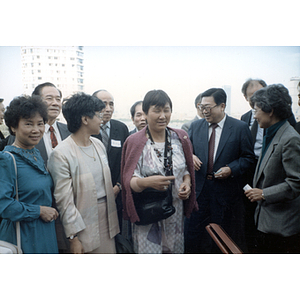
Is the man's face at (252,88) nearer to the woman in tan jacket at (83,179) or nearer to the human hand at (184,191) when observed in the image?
the human hand at (184,191)

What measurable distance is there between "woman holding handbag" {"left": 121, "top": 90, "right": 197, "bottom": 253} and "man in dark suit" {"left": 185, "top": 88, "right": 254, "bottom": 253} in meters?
0.16

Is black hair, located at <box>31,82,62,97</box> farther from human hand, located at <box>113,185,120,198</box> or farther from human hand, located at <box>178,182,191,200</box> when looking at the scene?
human hand, located at <box>178,182,191,200</box>

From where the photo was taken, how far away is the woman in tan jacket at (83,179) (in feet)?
8.62

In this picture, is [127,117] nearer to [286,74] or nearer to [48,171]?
[48,171]

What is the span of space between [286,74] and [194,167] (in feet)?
4.72

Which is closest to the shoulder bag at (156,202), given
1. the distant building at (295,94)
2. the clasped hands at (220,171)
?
the clasped hands at (220,171)

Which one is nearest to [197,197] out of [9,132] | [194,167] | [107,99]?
[194,167]

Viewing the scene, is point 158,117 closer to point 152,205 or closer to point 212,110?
point 212,110

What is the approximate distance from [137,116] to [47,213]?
4.45 feet

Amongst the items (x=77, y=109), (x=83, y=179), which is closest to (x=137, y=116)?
(x=77, y=109)

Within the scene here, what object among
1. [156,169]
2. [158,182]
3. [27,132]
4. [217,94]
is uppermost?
[217,94]

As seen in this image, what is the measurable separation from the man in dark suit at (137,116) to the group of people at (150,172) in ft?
0.04

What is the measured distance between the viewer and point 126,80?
2.90 meters

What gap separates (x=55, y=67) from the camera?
2.88 meters
